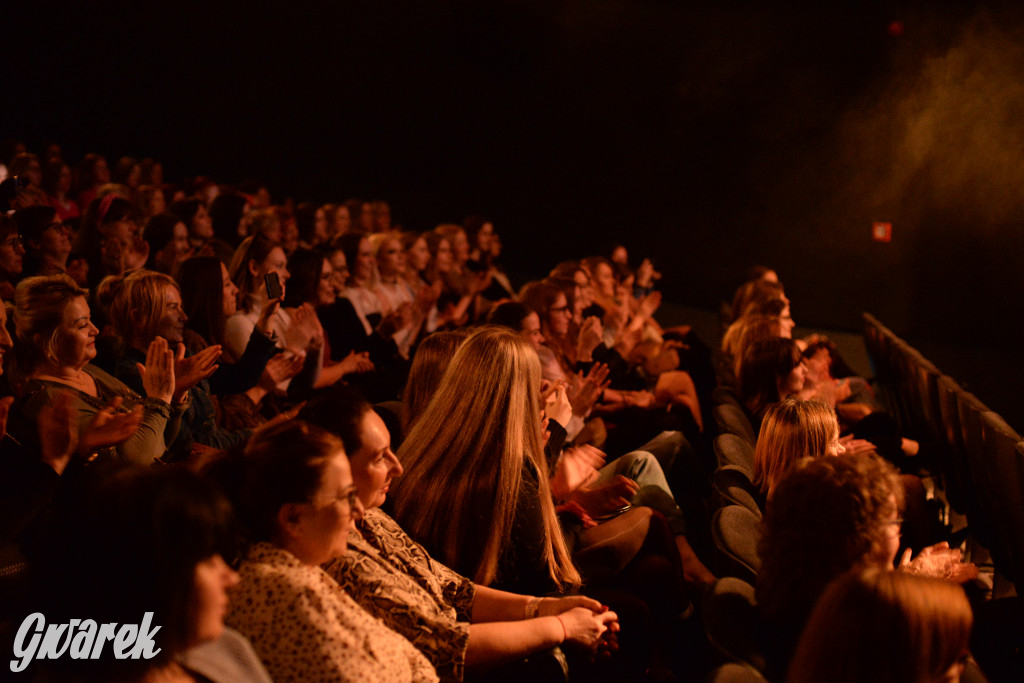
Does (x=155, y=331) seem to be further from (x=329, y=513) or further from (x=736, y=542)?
(x=736, y=542)

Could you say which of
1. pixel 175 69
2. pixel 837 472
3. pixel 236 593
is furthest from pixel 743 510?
pixel 175 69

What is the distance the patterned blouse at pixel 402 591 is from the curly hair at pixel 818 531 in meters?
0.59

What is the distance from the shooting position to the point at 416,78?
33.2 feet

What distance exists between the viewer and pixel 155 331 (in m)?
2.66

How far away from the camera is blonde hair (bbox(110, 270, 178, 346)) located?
2643 millimetres

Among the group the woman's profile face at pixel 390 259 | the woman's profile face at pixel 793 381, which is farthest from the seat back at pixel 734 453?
the woman's profile face at pixel 390 259

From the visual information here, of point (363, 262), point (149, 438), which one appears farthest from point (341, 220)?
point (149, 438)

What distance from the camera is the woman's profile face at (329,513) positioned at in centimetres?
134

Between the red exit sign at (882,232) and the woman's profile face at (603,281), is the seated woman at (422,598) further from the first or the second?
the red exit sign at (882,232)

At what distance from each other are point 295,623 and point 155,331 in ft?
5.50

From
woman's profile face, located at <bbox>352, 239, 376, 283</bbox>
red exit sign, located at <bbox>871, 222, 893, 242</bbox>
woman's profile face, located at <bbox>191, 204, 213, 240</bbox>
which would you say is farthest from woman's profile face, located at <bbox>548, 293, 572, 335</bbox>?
red exit sign, located at <bbox>871, 222, 893, 242</bbox>

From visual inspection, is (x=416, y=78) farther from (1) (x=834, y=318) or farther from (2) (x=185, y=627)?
(2) (x=185, y=627)

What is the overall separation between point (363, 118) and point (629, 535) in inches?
352

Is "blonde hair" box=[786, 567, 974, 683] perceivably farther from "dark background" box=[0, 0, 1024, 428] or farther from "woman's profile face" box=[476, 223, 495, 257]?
"woman's profile face" box=[476, 223, 495, 257]
